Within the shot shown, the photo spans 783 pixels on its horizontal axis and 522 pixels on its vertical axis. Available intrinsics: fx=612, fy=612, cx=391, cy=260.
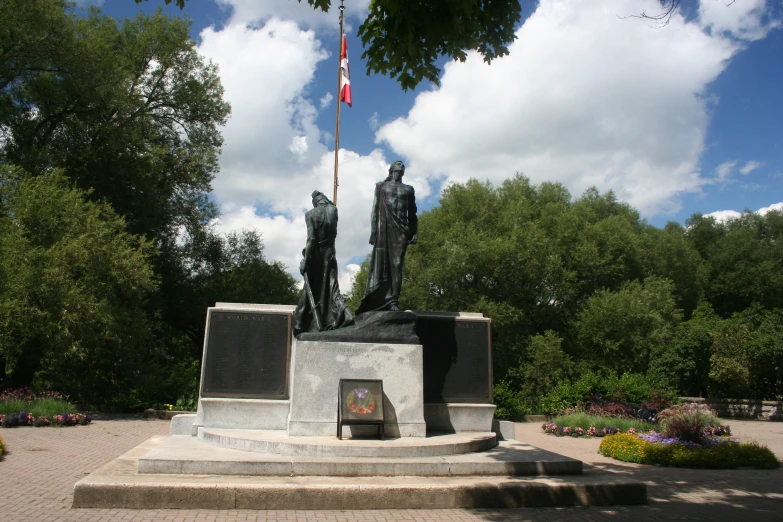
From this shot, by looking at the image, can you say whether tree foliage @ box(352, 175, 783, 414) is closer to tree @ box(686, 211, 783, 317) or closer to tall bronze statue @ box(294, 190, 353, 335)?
tree @ box(686, 211, 783, 317)

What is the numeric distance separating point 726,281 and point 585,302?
66.1 ft

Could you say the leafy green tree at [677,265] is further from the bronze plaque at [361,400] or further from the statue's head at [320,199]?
the bronze plaque at [361,400]

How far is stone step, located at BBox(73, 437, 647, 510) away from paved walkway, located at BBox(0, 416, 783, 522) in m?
0.14

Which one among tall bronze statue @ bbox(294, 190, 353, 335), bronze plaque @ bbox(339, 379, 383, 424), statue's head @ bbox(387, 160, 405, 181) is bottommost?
bronze plaque @ bbox(339, 379, 383, 424)

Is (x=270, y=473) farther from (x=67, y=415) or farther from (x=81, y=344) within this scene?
(x=81, y=344)

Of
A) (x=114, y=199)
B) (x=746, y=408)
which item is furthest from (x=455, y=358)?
(x=746, y=408)

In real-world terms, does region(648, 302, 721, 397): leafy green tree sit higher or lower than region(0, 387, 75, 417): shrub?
higher

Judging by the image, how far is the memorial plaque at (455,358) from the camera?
10859 mm

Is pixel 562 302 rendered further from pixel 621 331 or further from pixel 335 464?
pixel 335 464

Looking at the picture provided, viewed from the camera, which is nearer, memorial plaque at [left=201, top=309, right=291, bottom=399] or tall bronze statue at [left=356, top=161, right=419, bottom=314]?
memorial plaque at [left=201, top=309, right=291, bottom=399]

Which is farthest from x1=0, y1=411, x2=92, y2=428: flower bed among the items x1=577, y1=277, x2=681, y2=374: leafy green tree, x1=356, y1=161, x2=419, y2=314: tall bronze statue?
x1=577, y1=277, x2=681, y2=374: leafy green tree

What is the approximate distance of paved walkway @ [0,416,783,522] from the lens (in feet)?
21.9

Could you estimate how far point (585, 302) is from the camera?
31359mm

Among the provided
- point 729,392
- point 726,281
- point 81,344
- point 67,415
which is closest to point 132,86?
point 81,344
